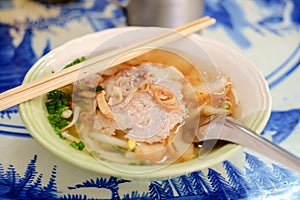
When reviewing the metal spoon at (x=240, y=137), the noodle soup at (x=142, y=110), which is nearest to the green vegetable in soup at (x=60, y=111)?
the noodle soup at (x=142, y=110)

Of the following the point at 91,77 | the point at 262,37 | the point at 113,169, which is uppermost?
the point at 262,37

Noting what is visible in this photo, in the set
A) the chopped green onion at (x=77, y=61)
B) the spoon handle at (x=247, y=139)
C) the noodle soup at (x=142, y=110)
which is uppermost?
the chopped green onion at (x=77, y=61)

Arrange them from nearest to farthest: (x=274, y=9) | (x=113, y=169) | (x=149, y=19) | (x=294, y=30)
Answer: (x=113, y=169) < (x=149, y=19) < (x=294, y=30) < (x=274, y=9)

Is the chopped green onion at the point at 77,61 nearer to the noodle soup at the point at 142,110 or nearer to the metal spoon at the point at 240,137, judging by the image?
the noodle soup at the point at 142,110

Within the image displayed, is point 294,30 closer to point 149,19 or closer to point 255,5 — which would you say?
point 255,5

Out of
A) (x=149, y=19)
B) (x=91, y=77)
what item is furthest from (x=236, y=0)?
(x=91, y=77)

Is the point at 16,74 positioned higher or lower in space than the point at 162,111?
higher
